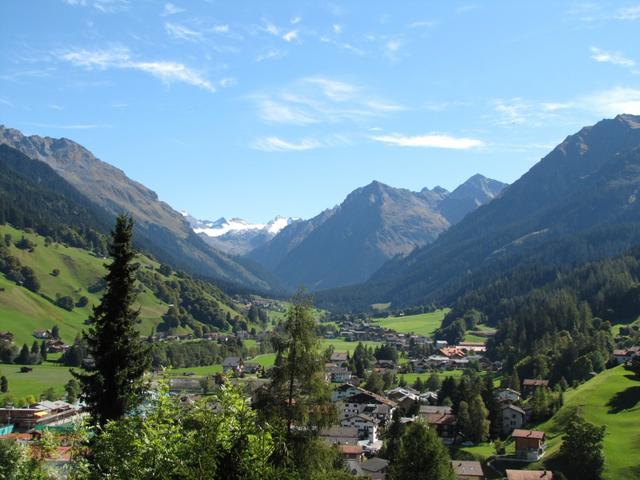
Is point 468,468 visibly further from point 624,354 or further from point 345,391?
point 624,354

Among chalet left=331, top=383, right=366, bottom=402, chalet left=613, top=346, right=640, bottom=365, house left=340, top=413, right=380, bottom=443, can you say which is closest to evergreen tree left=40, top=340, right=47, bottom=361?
chalet left=331, top=383, right=366, bottom=402

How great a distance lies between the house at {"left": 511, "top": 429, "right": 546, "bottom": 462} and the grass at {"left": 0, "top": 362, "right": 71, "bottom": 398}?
290 ft

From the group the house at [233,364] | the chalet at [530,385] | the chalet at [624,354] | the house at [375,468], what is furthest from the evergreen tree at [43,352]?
the chalet at [624,354]

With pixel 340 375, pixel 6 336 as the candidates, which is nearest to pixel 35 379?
pixel 6 336

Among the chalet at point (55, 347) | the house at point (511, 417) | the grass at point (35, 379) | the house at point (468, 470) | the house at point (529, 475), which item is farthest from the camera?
the chalet at point (55, 347)

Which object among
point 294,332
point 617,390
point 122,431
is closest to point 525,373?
point 617,390

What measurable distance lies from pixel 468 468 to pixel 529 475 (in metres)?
8.11

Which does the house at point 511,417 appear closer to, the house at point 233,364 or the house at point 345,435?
the house at point 345,435

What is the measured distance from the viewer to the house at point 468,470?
2923 inches

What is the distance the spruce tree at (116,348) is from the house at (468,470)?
53.7 m

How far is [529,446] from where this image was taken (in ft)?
268

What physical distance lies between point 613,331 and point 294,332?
158 metres

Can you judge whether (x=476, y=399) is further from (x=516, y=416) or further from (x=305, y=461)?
(x=305, y=461)

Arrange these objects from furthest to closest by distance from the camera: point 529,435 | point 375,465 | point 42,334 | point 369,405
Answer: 1. point 42,334
2. point 369,405
3. point 375,465
4. point 529,435
